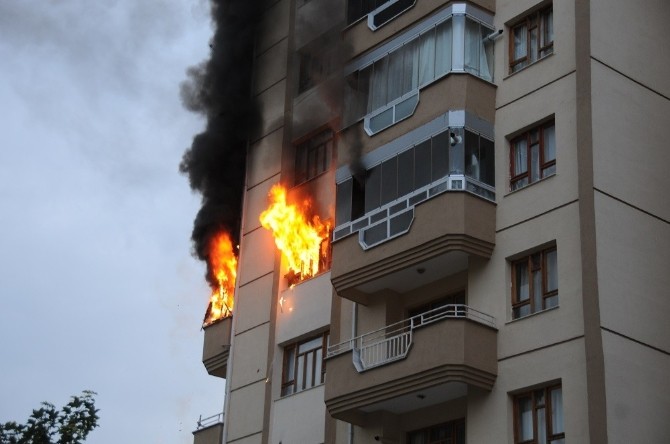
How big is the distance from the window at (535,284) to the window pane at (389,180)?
157 inches

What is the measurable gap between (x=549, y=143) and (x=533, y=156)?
52 centimetres

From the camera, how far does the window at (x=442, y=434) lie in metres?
29.0

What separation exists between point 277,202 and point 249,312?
3.14 metres

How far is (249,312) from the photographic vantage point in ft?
116

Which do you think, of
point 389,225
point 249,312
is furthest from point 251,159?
point 389,225

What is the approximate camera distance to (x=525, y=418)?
88.1ft

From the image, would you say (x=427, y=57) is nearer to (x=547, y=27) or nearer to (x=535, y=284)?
(x=547, y=27)

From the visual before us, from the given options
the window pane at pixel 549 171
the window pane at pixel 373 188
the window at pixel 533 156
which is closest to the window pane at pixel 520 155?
the window at pixel 533 156

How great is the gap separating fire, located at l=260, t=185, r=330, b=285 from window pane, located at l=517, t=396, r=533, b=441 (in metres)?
8.48

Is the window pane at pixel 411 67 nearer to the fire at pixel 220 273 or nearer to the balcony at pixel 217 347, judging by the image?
the fire at pixel 220 273

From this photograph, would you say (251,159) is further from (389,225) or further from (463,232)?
(463,232)

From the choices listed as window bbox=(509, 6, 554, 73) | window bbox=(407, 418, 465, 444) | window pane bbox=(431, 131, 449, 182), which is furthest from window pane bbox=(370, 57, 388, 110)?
window bbox=(407, 418, 465, 444)

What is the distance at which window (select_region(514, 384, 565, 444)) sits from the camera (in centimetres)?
2603

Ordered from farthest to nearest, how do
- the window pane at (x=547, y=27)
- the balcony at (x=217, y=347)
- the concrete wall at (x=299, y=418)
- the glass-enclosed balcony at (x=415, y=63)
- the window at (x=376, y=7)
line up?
the balcony at (x=217, y=347) < the window at (x=376, y=7) < the concrete wall at (x=299, y=418) < the glass-enclosed balcony at (x=415, y=63) < the window pane at (x=547, y=27)
